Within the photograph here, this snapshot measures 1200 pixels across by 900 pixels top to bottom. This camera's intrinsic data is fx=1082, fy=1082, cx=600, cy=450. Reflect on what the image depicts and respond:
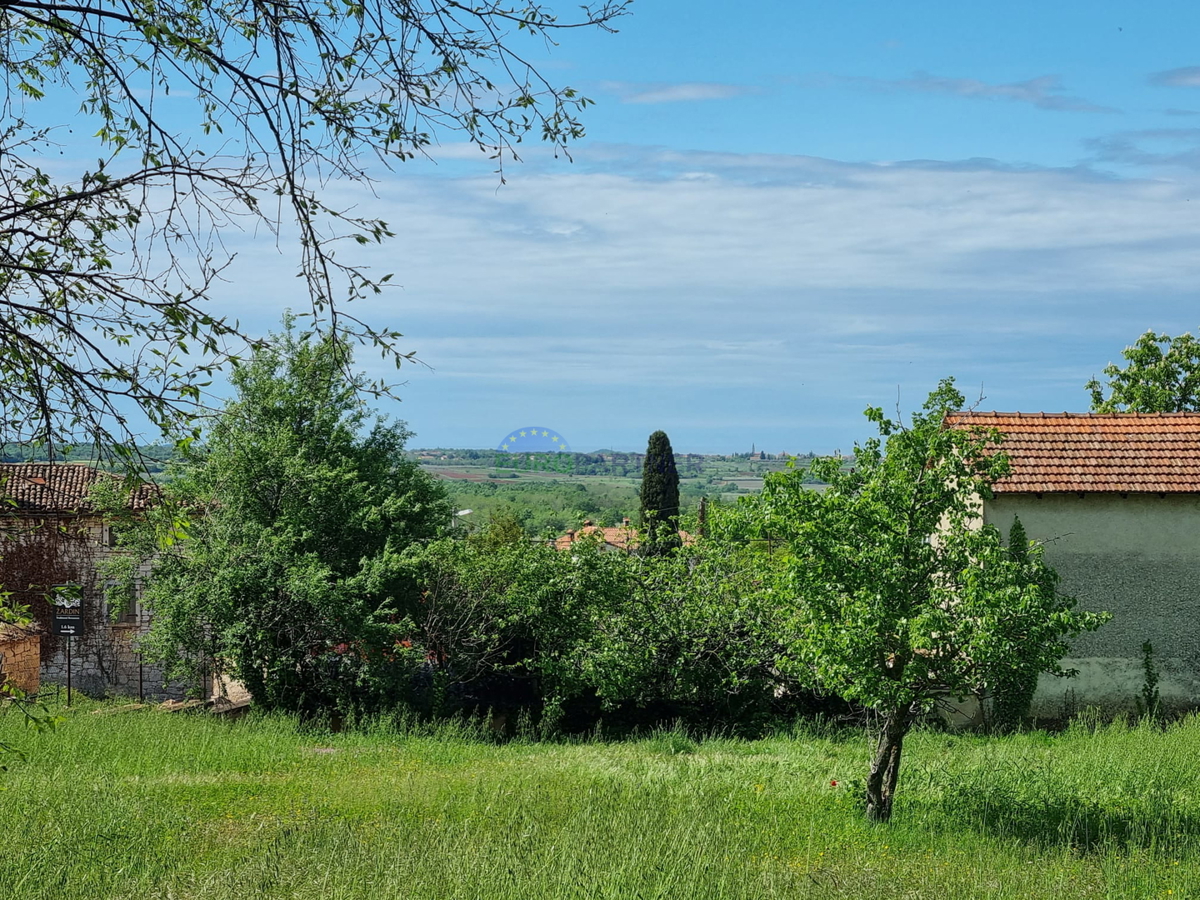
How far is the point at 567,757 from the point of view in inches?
566

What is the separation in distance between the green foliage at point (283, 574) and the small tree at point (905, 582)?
33.1ft

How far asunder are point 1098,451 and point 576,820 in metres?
15.1

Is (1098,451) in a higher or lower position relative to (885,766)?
higher

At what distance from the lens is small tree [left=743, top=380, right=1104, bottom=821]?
9.72 m

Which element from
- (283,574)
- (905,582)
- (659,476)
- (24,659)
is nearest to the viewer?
(905,582)

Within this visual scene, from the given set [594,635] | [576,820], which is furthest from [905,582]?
[594,635]

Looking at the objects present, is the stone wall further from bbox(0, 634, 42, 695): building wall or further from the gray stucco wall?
the gray stucco wall

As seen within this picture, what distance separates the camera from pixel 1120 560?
1930cm

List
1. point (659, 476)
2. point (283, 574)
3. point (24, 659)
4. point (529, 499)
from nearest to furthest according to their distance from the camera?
point (283, 574) < point (24, 659) < point (659, 476) < point (529, 499)

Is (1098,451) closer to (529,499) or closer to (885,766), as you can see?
(885,766)

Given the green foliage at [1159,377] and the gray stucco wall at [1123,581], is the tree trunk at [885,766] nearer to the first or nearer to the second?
the gray stucco wall at [1123,581]

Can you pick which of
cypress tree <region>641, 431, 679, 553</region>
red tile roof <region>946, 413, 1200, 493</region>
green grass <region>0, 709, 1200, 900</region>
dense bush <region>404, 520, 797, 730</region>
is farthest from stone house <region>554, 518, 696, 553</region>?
cypress tree <region>641, 431, 679, 553</region>

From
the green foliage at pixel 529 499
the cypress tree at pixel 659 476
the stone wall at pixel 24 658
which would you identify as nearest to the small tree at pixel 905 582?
the stone wall at pixel 24 658

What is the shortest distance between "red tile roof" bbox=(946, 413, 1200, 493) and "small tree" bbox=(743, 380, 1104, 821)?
9119 mm
